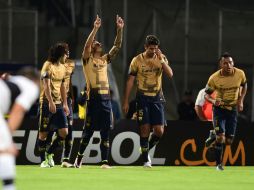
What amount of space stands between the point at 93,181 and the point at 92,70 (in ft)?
11.1

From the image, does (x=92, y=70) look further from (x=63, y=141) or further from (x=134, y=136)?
(x=134, y=136)

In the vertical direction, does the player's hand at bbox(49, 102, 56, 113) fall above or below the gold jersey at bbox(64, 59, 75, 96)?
below

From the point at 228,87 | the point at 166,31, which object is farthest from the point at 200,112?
the point at 166,31

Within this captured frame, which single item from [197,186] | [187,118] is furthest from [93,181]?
[187,118]

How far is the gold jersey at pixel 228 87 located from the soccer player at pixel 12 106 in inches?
353

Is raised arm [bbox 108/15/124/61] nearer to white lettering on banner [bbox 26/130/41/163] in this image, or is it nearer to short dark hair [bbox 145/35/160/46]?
short dark hair [bbox 145/35/160/46]

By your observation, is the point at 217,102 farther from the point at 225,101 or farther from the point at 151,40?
the point at 151,40

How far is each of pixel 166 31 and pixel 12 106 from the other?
17430 mm

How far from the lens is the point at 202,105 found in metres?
19.8

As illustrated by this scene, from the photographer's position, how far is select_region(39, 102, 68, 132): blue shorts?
16312 mm

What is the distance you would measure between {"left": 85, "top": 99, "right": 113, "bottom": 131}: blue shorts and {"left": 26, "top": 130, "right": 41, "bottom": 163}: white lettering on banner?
2868 millimetres

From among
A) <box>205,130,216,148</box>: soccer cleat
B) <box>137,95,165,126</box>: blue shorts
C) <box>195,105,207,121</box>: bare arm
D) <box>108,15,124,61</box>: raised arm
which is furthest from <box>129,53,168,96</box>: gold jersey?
<box>195,105,207,121</box>: bare arm

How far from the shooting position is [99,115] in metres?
15.9

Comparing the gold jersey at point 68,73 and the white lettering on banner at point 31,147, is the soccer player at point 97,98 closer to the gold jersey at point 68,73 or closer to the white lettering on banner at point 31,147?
the gold jersey at point 68,73
